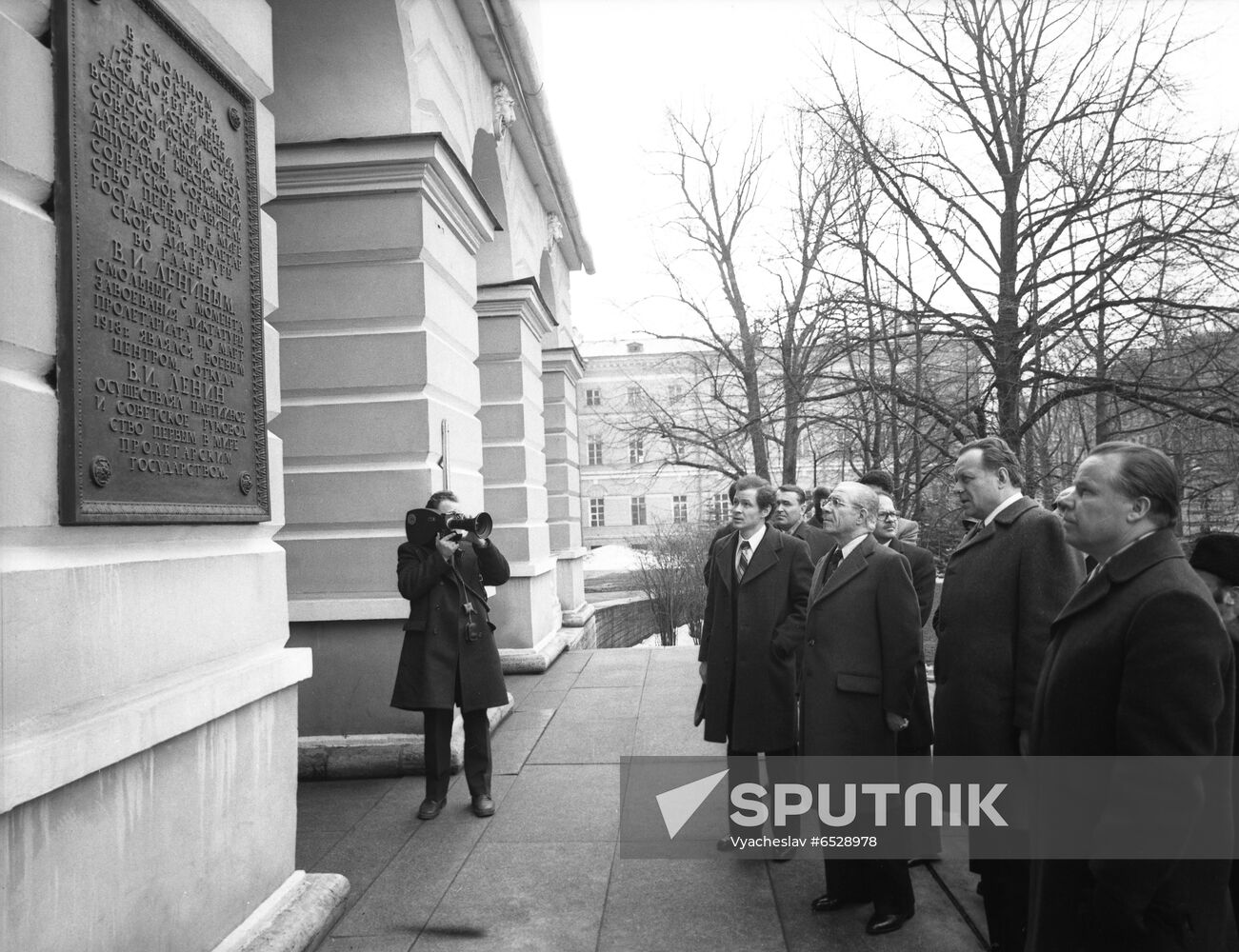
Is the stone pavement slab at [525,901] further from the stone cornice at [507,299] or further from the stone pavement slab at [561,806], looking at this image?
the stone cornice at [507,299]

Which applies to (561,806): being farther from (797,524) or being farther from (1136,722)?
(1136,722)

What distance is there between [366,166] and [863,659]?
4586 millimetres

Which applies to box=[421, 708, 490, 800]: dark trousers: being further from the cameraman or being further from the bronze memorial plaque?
the bronze memorial plaque

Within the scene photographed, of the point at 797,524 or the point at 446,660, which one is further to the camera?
the point at 797,524

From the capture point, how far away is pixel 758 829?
4789 millimetres

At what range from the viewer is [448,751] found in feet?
17.4

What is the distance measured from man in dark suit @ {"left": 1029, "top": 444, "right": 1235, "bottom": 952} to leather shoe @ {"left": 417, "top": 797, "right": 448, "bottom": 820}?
139 inches

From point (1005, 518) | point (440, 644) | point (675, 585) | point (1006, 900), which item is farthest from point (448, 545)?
point (675, 585)

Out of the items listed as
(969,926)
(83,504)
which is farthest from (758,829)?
(83,504)

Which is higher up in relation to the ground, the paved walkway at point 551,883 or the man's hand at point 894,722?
the man's hand at point 894,722

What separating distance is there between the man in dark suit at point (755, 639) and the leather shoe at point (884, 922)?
98 cm

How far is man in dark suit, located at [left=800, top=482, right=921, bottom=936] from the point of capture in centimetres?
393

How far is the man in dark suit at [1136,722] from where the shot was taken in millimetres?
2158

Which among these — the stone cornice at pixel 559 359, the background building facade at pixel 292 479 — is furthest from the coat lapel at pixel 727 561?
the stone cornice at pixel 559 359
